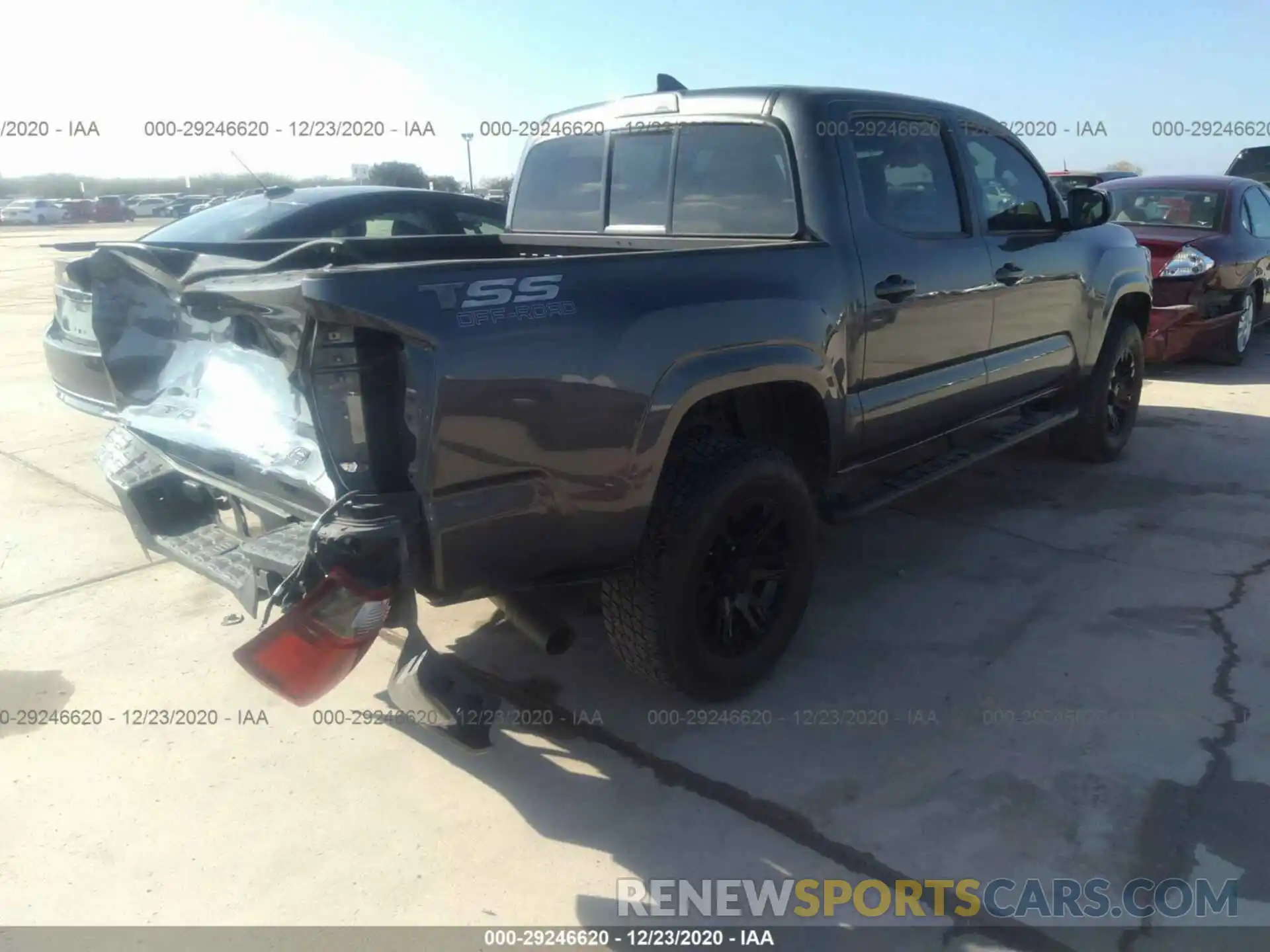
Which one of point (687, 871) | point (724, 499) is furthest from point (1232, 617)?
point (687, 871)

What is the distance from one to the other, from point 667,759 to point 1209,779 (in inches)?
62.8

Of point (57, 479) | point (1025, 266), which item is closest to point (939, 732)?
point (1025, 266)

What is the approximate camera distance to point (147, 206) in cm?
4922

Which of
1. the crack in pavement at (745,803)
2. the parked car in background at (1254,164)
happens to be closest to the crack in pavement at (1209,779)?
the crack in pavement at (745,803)

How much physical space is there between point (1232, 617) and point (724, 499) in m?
2.34

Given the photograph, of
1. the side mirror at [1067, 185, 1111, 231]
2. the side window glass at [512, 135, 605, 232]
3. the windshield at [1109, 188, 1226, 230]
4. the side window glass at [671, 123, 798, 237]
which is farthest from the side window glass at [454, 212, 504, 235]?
the windshield at [1109, 188, 1226, 230]

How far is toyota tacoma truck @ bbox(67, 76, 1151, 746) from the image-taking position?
2.47m

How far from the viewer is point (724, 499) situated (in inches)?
120

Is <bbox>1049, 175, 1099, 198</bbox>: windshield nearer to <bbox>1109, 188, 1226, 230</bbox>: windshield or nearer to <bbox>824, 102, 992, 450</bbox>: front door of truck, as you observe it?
<bbox>1109, 188, 1226, 230</bbox>: windshield

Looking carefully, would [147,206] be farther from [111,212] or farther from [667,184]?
[667,184]

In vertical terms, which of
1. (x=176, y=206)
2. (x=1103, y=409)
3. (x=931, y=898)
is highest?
(x=176, y=206)

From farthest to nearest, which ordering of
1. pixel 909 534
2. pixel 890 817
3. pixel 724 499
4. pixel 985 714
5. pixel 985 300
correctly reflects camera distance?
pixel 909 534 → pixel 985 300 → pixel 985 714 → pixel 724 499 → pixel 890 817

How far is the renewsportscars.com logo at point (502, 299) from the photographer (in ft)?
7.87

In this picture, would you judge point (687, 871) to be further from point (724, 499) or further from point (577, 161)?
point (577, 161)
